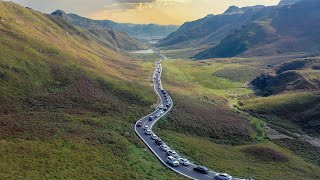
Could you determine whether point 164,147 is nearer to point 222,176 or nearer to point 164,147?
point 164,147

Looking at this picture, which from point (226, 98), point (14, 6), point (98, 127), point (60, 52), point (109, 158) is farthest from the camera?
point (14, 6)

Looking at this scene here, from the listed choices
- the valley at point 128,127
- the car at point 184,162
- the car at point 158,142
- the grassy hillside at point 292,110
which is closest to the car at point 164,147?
the valley at point 128,127

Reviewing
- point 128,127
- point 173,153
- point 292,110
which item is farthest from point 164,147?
point 292,110

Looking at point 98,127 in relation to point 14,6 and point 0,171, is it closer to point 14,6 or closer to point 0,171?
point 0,171

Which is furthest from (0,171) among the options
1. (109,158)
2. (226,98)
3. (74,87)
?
(226,98)

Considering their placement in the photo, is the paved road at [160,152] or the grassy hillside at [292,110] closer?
the paved road at [160,152]

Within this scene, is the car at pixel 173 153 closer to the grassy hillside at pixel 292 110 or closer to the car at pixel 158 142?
the car at pixel 158 142

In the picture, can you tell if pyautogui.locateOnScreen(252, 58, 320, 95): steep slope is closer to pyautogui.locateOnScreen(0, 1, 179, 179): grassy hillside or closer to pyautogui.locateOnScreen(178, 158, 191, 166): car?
pyautogui.locateOnScreen(0, 1, 179, 179): grassy hillside

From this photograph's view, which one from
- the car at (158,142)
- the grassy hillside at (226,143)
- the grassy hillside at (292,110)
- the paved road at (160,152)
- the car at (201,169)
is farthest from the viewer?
the grassy hillside at (292,110)

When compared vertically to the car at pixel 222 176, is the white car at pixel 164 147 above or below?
above
